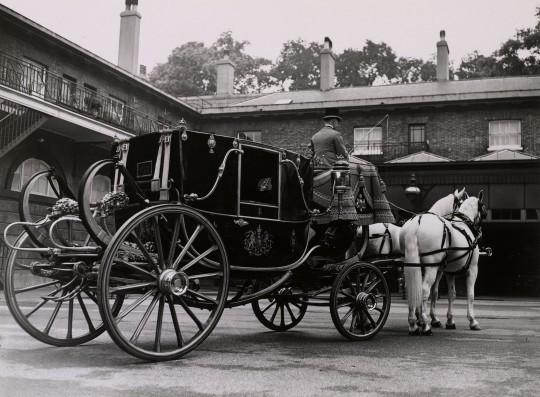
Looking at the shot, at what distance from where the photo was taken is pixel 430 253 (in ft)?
25.1

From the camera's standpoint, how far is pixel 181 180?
16.7 feet

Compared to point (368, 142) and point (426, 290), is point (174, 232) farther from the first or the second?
point (368, 142)

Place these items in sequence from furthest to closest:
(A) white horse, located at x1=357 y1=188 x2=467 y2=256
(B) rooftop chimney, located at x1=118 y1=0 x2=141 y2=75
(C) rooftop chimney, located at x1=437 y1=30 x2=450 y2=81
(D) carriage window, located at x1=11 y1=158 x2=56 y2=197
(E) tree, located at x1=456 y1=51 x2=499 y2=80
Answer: (E) tree, located at x1=456 y1=51 x2=499 y2=80 → (C) rooftop chimney, located at x1=437 y1=30 x2=450 y2=81 → (B) rooftop chimney, located at x1=118 y1=0 x2=141 y2=75 → (D) carriage window, located at x1=11 y1=158 x2=56 y2=197 → (A) white horse, located at x1=357 y1=188 x2=467 y2=256

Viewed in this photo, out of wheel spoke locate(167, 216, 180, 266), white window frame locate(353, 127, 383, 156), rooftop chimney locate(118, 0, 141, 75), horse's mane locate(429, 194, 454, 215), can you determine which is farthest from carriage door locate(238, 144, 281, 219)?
white window frame locate(353, 127, 383, 156)

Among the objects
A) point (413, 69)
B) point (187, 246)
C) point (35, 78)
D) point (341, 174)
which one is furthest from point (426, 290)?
point (413, 69)

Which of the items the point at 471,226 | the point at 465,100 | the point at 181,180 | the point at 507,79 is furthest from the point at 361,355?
the point at 507,79

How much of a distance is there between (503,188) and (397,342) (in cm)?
1581

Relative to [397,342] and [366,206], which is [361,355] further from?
[366,206]

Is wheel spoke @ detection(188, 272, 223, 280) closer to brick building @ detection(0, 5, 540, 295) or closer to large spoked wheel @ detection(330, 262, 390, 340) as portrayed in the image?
large spoked wheel @ detection(330, 262, 390, 340)

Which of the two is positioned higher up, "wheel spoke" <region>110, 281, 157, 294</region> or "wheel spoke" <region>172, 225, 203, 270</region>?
"wheel spoke" <region>172, 225, 203, 270</region>

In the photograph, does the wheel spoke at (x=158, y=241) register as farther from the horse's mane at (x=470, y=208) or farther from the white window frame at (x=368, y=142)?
the white window frame at (x=368, y=142)

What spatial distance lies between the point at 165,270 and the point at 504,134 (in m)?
23.3

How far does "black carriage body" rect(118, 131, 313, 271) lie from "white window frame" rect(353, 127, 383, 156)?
20.4 m

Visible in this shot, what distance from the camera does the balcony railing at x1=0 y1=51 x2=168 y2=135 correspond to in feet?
52.6
